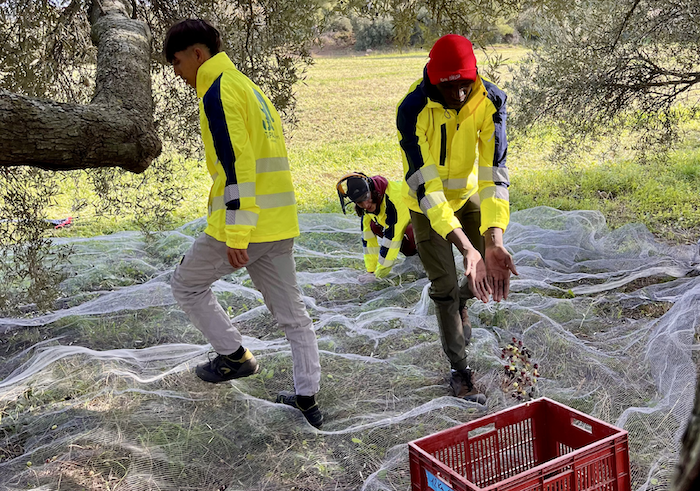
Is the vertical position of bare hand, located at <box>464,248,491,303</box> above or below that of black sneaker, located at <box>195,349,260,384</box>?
above

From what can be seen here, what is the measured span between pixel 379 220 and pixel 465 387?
2177mm

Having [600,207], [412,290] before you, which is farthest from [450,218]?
[600,207]

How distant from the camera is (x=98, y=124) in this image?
8.48 feet

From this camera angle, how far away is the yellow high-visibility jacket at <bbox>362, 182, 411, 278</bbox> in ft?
16.3

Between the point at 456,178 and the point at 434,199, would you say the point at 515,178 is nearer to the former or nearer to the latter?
the point at 456,178

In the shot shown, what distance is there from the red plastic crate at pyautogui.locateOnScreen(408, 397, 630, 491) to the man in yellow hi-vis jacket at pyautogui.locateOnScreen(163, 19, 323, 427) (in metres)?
1.01

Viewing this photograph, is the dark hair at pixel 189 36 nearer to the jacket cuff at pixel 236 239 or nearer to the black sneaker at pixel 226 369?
the jacket cuff at pixel 236 239

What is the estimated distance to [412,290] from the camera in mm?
4910

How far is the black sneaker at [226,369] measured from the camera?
3383 mm

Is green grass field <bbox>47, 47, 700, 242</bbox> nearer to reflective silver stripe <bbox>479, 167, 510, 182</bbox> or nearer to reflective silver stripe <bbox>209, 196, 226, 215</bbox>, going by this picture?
reflective silver stripe <bbox>479, 167, 510, 182</bbox>

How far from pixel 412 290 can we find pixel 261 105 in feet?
7.84

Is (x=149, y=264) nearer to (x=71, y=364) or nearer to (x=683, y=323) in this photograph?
(x=71, y=364)

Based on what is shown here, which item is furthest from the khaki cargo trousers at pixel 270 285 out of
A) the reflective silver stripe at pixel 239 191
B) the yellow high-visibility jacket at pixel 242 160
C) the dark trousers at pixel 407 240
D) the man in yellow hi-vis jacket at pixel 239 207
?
the dark trousers at pixel 407 240

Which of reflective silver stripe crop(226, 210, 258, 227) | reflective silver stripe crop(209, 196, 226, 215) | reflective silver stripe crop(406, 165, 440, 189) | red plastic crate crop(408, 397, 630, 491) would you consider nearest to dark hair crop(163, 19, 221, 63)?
reflective silver stripe crop(209, 196, 226, 215)
